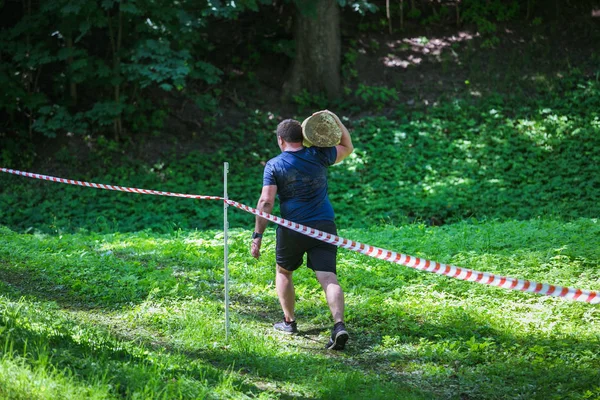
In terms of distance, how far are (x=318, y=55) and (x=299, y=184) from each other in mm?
12637

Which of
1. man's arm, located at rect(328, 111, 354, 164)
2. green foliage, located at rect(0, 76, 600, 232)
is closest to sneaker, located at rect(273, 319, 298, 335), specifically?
man's arm, located at rect(328, 111, 354, 164)

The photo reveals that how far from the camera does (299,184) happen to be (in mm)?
5824

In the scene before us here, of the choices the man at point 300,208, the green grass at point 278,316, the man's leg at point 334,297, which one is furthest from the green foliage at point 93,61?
the man's leg at point 334,297

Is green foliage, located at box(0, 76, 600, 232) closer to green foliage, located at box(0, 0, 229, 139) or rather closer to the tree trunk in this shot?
the tree trunk

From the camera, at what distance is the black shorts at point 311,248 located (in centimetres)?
573

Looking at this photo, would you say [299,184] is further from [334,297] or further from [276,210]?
[276,210]

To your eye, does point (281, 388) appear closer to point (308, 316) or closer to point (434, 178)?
point (308, 316)

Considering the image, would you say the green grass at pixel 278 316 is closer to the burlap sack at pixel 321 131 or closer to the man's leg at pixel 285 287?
the man's leg at pixel 285 287

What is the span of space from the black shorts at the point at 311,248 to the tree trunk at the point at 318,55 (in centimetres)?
1250

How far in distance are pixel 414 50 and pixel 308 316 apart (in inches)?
551

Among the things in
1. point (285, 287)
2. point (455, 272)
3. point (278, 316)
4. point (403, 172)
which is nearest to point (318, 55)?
point (403, 172)

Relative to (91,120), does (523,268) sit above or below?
below

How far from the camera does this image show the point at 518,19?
19.6 m

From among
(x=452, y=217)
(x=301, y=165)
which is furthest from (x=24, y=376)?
(x=452, y=217)
